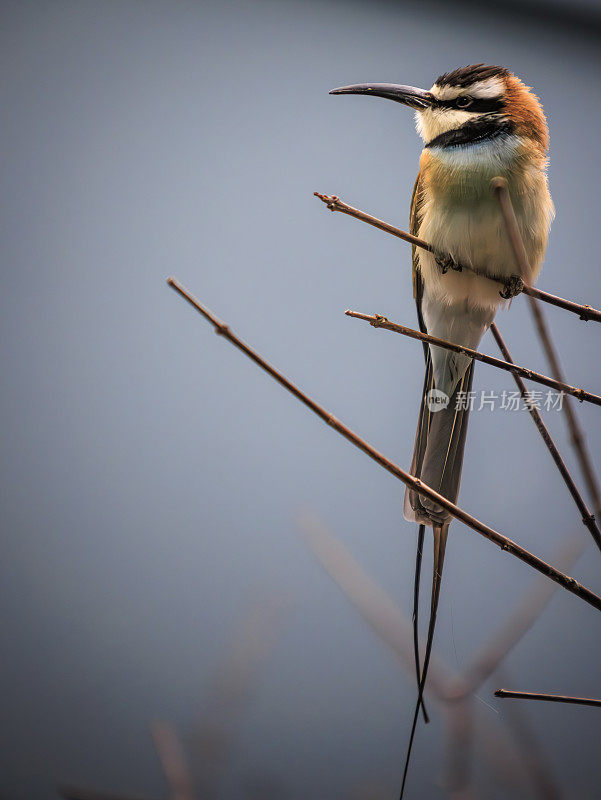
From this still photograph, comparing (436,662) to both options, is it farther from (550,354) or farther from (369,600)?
(550,354)

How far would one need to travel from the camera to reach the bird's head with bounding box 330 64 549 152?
938mm

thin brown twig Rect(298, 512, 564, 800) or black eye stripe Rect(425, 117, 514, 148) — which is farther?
black eye stripe Rect(425, 117, 514, 148)

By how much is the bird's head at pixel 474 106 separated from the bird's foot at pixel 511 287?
0.21 metres

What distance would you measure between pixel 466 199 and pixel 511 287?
0.15m

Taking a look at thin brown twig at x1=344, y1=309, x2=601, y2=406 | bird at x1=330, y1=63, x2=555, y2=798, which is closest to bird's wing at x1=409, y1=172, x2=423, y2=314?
bird at x1=330, y1=63, x2=555, y2=798

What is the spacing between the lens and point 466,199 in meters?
0.92

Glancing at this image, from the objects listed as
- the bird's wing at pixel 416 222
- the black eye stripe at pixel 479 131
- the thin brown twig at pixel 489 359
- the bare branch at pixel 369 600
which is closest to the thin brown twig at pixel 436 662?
the bare branch at pixel 369 600

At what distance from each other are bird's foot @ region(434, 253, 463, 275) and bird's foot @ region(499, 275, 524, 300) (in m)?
0.07

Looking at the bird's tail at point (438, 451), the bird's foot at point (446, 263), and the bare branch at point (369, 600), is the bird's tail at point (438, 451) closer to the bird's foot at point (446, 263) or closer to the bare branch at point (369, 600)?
the bare branch at point (369, 600)

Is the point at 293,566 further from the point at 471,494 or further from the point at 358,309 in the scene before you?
the point at 358,309

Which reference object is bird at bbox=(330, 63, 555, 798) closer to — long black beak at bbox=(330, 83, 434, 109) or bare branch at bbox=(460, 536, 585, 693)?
long black beak at bbox=(330, 83, 434, 109)

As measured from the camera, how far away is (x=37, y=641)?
1.32 m

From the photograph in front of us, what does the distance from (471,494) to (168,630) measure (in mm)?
754

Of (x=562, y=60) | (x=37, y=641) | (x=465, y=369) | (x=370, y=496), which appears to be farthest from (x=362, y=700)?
(x=562, y=60)
